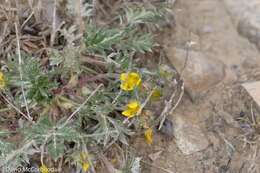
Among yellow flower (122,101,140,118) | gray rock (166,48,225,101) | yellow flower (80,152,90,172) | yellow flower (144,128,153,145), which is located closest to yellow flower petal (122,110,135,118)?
yellow flower (122,101,140,118)

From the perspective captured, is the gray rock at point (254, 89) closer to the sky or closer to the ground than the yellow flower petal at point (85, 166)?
closer to the sky

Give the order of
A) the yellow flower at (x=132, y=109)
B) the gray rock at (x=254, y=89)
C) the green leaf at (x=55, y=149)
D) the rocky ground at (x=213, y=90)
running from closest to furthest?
the green leaf at (x=55, y=149)
the yellow flower at (x=132, y=109)
the rocky ground at (x=213, y=90)
the gray rock at (x=254, y=89)

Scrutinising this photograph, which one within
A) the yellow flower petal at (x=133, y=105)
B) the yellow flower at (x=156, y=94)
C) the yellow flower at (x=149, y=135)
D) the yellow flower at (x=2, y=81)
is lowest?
the yellow flower at (x=149, y=135)

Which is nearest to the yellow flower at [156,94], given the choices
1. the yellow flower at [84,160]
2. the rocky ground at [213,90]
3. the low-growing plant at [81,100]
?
the low-growing plant at [81,100]

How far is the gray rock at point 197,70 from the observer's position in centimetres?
231

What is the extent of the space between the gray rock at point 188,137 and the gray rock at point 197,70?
13cm

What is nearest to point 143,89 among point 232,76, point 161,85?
point 161,85

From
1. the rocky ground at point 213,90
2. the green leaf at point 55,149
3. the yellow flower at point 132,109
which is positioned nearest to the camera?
the green leaf at point 55,149

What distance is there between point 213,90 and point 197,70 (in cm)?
11

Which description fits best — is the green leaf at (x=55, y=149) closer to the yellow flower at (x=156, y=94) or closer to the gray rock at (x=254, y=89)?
the yellow flower at (x=156, y=94)

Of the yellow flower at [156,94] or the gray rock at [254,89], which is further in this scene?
the gray rock at [254,89]

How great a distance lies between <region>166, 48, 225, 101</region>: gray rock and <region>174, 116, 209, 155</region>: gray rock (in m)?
0.13

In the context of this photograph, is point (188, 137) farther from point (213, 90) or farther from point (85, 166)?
point (85, 166)

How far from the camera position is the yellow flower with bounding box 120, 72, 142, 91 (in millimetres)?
2016
